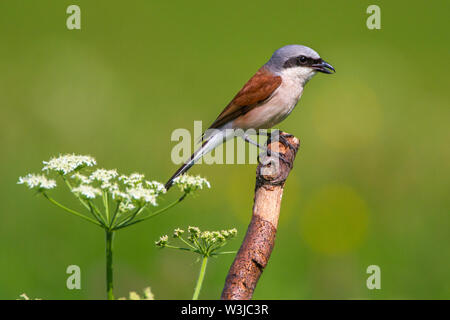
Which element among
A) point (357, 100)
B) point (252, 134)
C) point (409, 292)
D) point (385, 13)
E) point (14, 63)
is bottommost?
point (409, 292)

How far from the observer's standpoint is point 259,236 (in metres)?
2.30

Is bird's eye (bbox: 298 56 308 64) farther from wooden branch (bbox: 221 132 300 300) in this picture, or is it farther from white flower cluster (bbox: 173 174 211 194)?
white flower cluster (bbox: 173 174 211 194)

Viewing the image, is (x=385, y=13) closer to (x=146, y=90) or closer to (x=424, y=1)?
(x=424, y=1)

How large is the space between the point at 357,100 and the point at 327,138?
4.37 feet

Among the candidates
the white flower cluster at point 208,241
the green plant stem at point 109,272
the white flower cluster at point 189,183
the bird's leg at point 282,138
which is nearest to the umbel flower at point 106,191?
the green plant stem at point 109,272

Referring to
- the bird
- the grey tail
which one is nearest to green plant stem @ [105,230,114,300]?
the grey tail

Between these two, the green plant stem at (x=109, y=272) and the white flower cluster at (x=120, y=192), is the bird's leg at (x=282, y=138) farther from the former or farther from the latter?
the green plant stem at (x=109, y=272)

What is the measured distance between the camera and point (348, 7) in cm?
1184

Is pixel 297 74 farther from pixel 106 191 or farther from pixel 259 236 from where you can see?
pixel 106 191

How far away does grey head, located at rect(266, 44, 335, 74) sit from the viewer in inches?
193

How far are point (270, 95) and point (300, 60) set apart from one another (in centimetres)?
39

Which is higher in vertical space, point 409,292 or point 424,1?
point 424,1

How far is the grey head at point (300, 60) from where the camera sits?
4906mm
